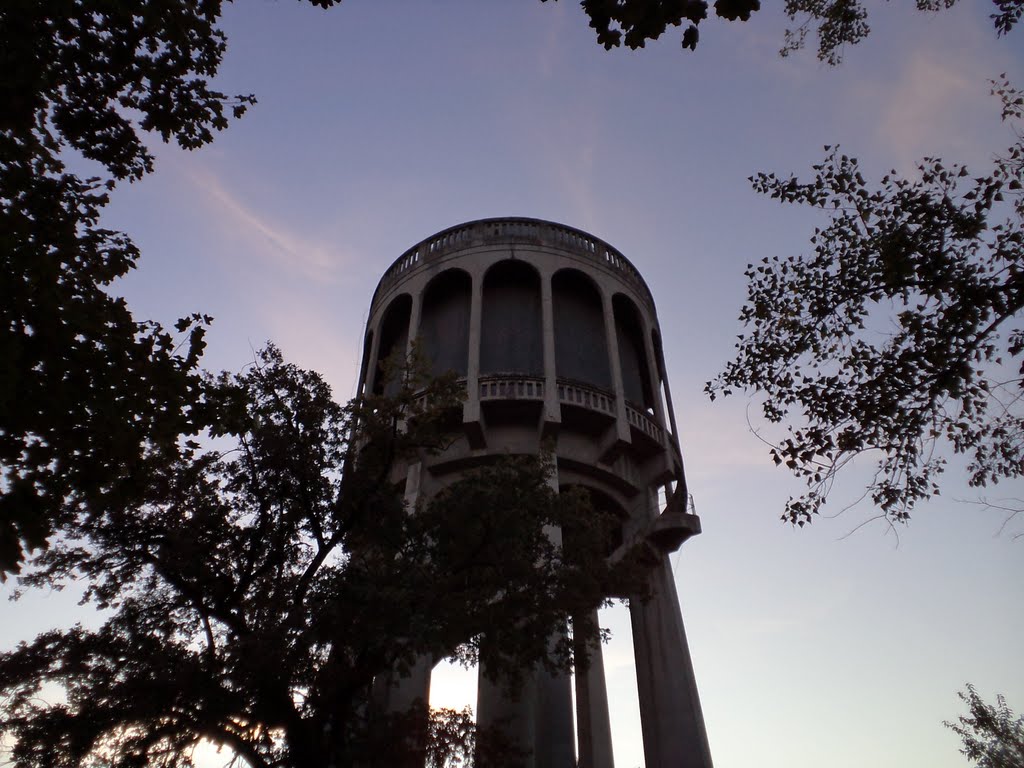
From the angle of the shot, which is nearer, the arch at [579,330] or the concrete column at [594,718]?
the concrete column at [594,718]

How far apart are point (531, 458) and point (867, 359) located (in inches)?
228

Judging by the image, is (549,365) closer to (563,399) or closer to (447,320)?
(563,399)

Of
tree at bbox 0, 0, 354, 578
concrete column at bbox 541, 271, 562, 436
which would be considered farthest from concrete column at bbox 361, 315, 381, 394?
tree at bbox 0, 0, 354, 578

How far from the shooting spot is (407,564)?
10008 millimetres

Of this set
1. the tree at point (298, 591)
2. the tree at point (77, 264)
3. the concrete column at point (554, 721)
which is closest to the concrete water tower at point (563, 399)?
the concrete column at point (554, 721)

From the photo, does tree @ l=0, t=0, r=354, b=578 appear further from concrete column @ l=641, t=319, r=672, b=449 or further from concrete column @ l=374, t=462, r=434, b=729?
concrete column @ l=641, t=319, r=672, b=449

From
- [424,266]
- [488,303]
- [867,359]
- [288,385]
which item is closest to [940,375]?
[867,359]

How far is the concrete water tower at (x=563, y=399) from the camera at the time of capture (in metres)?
15.7

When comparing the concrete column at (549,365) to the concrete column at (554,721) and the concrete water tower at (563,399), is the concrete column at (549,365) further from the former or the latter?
the concrete column at (554,721)

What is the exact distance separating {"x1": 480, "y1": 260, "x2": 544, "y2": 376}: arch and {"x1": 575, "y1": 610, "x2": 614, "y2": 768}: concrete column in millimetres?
7340

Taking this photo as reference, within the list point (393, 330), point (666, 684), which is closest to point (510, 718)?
point (666, 684)

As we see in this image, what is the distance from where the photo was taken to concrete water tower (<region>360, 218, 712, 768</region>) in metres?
15.7

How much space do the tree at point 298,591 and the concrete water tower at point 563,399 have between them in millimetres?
3289

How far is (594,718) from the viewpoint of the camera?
16.9 meters
